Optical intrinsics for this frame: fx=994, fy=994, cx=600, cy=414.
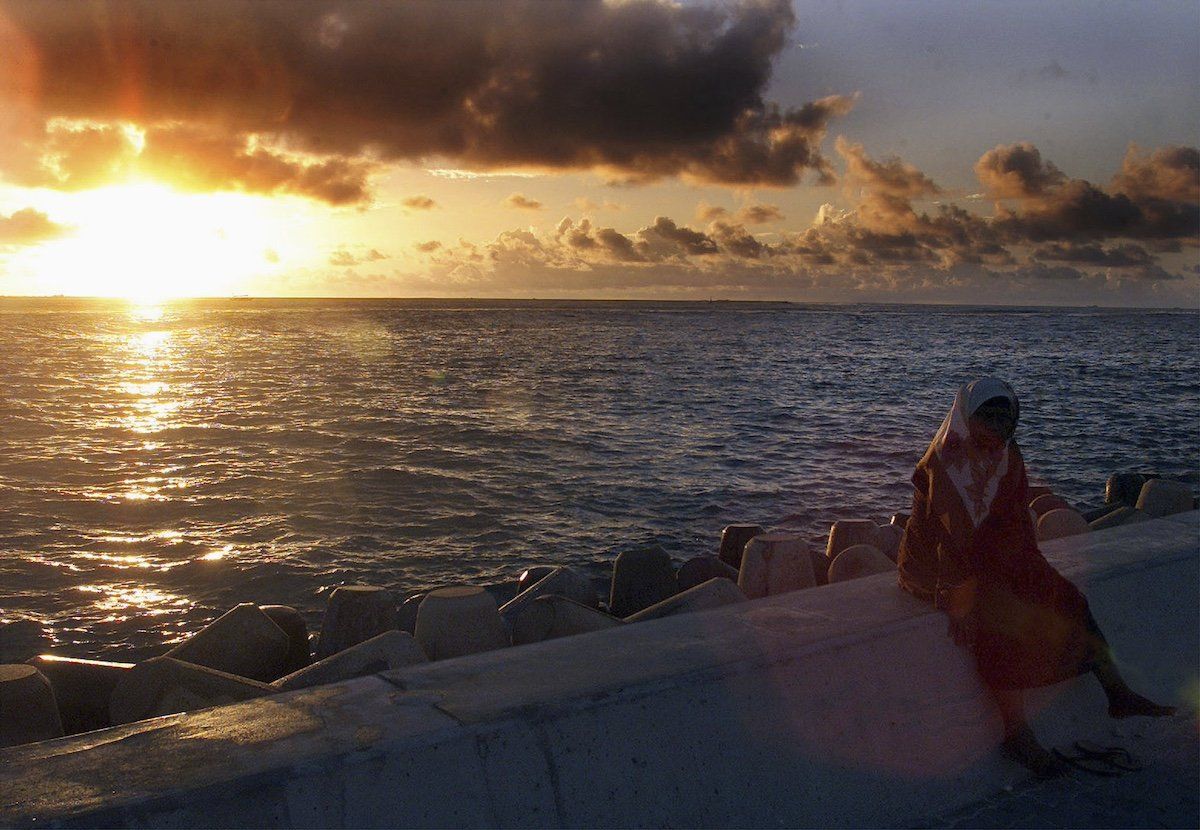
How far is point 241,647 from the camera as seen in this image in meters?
6.35

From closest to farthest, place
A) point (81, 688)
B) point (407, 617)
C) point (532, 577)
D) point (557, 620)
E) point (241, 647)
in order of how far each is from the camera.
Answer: point (81, 688) → point (557, 620) → point (241, 647) → point (407, 617) → point (532, 577)

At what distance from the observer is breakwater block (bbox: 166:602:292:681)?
20.2 feet

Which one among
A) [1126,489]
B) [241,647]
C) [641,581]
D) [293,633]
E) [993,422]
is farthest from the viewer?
[1126,489]

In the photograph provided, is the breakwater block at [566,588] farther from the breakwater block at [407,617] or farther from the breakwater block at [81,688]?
the breakwater block at [81,688]

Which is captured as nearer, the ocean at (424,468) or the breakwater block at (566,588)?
the breakwater block at (566,588)

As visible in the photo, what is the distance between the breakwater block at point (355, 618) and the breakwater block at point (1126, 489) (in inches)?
406

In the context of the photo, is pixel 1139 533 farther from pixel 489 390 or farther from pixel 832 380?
pixel 832 380

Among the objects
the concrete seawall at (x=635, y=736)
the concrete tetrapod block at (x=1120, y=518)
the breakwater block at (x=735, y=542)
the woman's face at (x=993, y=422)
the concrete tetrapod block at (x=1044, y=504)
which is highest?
the woman's face at (x=993, y=422)

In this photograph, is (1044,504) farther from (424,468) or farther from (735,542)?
(424,468)

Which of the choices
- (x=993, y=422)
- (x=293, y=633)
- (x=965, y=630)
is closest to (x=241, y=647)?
(x=293, y=633)

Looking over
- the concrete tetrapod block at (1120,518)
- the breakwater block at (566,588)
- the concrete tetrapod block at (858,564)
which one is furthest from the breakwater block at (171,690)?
the concrete tetrapod block at (1120,518)

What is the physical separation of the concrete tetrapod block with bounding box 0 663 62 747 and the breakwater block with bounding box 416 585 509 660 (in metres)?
1.88

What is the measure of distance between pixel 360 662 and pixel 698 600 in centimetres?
210

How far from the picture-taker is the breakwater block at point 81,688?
17.9 ft
